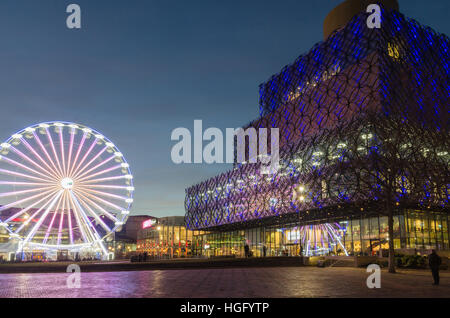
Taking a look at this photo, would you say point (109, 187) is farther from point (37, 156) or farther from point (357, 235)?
point (357, 235)

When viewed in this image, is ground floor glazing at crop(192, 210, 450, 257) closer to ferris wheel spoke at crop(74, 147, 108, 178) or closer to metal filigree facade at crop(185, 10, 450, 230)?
metal filigree facade at crop(185, 10, 450, 230)

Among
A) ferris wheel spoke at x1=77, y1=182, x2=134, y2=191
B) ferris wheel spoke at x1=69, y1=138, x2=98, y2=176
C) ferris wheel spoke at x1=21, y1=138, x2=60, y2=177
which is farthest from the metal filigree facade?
ferris wheel spoke at x1=21, y1=138, x2=60, y2=177

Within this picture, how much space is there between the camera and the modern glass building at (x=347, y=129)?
51.7m

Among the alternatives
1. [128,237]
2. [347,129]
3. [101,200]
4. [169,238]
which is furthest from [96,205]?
[128,237]

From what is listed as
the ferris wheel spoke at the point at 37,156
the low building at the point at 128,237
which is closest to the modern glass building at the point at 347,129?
the ferris wheel spoke at the point at 37,156

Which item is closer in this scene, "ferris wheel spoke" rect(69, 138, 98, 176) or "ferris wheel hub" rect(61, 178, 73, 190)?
"ferris wheel hub" rect(61, 178, 73, 190)

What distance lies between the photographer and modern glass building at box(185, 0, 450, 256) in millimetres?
51688

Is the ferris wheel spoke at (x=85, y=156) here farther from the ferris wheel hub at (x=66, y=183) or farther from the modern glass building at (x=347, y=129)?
the modern glass building at (x=347, y=129)

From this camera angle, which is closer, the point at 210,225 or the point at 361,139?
the point at 361,139

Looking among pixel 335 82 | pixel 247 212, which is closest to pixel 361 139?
pixel 335 82

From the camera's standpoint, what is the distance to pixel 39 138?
50.9 m

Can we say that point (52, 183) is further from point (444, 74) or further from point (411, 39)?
point (444, 74)

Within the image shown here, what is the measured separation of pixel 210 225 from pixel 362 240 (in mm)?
35916

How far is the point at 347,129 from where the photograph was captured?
5262cm
